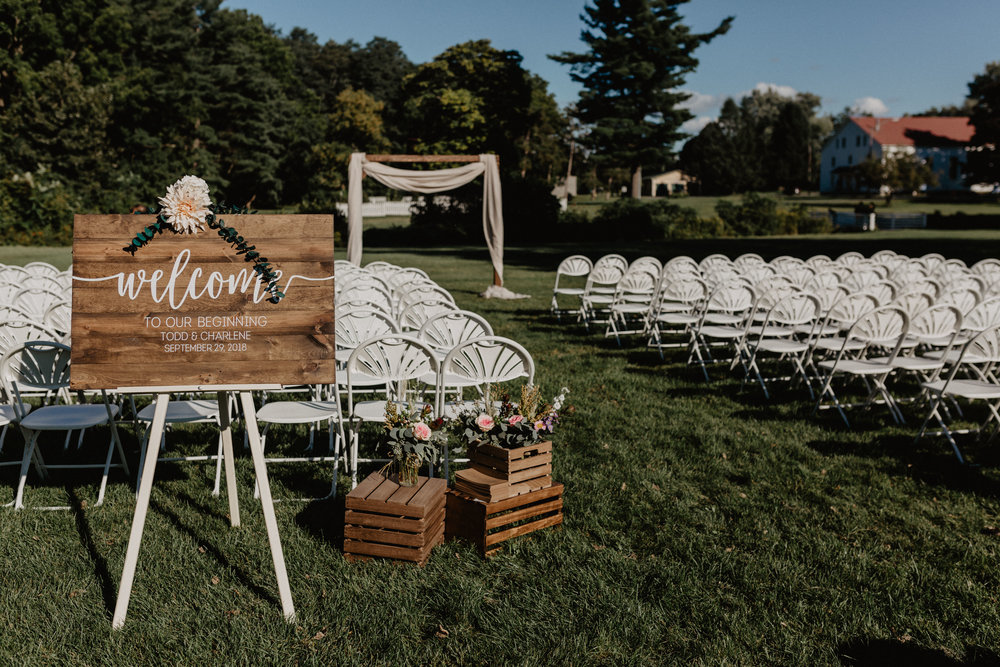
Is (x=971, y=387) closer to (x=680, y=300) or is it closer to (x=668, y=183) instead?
(x=680, y=300)

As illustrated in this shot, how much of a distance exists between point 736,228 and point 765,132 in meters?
58.2

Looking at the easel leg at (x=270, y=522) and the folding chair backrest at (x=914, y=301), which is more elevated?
the folding chair backrest at (x=914, y=301)

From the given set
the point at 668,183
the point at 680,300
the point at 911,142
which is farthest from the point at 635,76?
the point at 668,183

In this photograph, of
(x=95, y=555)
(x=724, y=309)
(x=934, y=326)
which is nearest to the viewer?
(x=95, y=555)

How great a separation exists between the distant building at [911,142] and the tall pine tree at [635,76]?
3705 cm

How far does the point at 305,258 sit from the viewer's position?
3.35 m

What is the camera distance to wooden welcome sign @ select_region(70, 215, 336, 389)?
10.4ft

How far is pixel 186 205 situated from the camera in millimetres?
3207

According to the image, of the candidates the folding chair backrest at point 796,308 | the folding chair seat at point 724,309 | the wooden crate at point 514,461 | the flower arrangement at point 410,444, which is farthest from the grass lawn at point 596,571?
the folding chair seat at point 724,309

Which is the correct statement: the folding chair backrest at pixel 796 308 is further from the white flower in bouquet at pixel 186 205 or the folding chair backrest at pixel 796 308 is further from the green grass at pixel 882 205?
the green grass at pixel 882 205

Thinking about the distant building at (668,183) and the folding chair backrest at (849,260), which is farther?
the distant building at (668,183)

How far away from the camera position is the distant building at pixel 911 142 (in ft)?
234

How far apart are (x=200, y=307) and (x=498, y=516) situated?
1.79 metres

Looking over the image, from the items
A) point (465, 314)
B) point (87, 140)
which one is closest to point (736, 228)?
point (87, 140)
